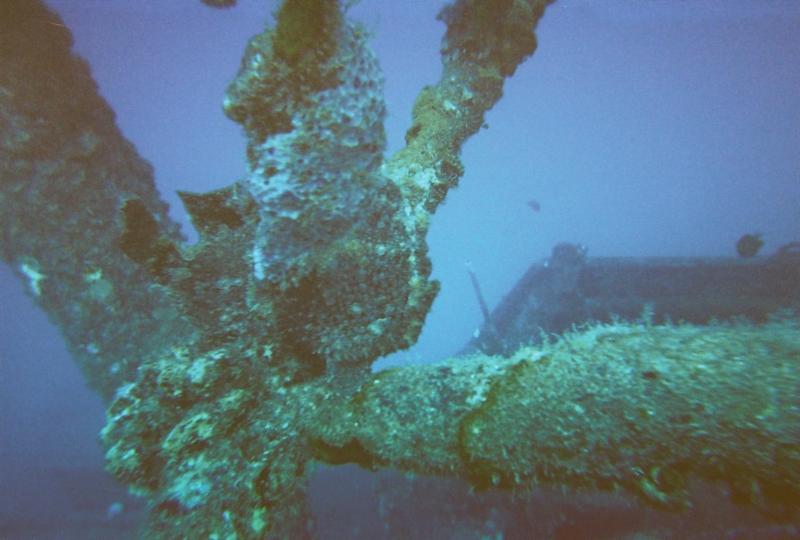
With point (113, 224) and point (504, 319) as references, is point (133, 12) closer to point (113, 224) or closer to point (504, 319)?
point (113, 224)

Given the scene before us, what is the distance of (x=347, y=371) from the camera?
2.43m

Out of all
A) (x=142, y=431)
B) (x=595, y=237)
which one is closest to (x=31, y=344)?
(x=142, y=431)

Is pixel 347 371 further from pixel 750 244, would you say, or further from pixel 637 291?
pixel 750 244

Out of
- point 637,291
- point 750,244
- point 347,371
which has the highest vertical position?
point 750,244

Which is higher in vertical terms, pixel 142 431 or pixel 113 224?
pixel 113 224

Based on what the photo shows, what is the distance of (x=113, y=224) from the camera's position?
527cm

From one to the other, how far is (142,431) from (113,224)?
437 cm

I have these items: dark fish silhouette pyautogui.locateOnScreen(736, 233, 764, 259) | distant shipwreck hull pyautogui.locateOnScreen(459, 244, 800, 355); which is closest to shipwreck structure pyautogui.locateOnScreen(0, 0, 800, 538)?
distant shipwreck hull pyautogui.locateOnScreen(459, 244, 800, 355)

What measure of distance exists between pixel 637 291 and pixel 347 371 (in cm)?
766

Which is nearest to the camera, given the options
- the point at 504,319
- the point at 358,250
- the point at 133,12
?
the point at 358,250

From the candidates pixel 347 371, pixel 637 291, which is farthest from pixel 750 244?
pixel 347 371

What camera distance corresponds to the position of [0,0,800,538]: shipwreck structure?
1.57 metres

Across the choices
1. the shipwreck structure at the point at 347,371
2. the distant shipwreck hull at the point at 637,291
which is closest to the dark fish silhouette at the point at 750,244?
the distant shipwreck hull at the point at 637,291

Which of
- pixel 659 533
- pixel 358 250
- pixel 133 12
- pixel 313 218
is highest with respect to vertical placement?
pixel 133 12
